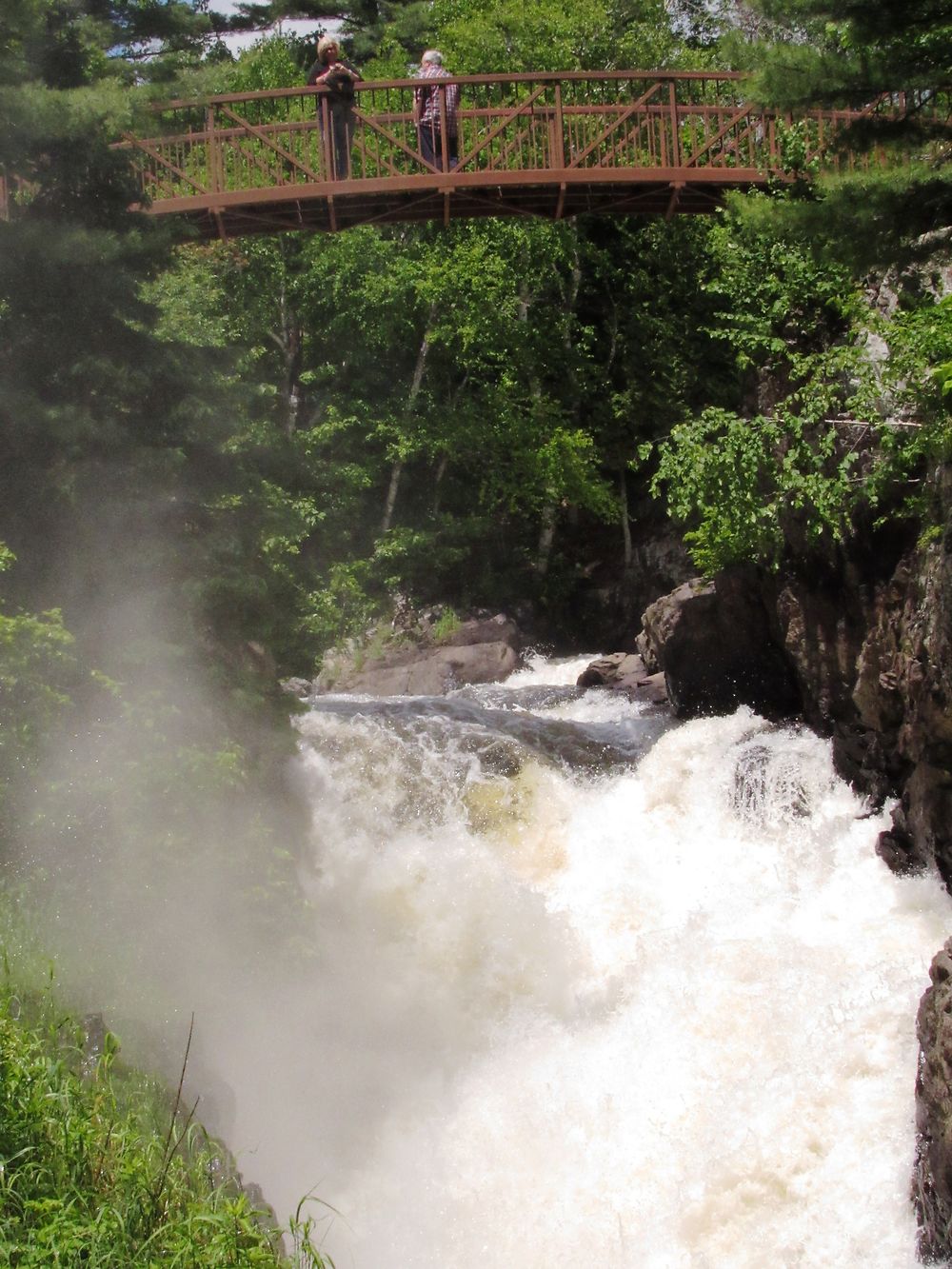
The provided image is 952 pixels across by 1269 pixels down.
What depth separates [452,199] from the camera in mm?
14516

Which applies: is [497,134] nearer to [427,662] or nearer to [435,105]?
[435,105]

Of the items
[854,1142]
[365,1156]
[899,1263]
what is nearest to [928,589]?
[854,1142]

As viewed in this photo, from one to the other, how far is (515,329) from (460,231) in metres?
2.14

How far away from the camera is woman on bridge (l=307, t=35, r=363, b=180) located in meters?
14.2

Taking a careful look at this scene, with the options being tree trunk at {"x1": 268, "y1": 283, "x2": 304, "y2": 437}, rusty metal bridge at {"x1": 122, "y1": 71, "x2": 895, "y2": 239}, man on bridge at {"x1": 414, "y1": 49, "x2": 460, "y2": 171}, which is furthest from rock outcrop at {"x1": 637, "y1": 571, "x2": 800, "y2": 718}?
tree trunk at {"x1": 268, "y1": 283, "x2": 304, "y2": 437}

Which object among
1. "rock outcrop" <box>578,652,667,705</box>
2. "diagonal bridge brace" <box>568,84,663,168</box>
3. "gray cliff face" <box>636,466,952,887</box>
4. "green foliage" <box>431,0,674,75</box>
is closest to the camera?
"gray cliff face" <box>636,466,952,887</box>

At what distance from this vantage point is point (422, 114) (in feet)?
48.5

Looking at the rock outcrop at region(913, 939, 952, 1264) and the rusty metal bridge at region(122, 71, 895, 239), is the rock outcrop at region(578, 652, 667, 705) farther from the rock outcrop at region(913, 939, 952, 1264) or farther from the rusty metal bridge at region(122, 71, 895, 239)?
the rock outcrop at region(913, 939, 952, 1264)

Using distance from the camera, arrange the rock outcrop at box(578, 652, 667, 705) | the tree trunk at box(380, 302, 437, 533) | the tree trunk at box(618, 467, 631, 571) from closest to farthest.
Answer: the rock outcrop at box(578, 652, 667, 705) → the tree trunk at box(618, 467, 631, 571) → the tree trunk at box(380, 302, 437, 533)

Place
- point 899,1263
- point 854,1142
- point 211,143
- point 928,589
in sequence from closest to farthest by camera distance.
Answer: point 899,1263 < point 854,1142 < point 928,589 < point 211,143

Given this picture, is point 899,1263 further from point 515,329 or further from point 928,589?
point 515,329

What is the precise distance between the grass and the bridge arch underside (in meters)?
9.43

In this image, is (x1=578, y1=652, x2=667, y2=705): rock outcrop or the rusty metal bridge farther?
(x1=578, y1=652, x2=667, y2=705): rock outcrop

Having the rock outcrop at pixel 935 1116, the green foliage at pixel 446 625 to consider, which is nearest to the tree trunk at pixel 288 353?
the green foliage at pixel 446 625
